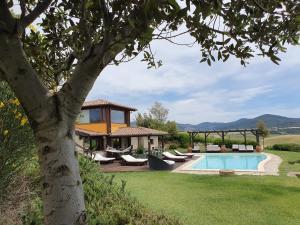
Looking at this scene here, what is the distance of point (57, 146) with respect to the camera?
8.37ft

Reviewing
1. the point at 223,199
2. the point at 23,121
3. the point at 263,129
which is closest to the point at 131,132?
the point at 223,199

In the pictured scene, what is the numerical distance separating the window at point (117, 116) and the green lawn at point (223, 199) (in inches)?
802

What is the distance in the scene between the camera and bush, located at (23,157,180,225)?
546 centimetres

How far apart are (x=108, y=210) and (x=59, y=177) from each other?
3648mm

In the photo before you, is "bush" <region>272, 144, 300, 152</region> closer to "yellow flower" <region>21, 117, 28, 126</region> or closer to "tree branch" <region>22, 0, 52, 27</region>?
"yellow flower" <region>21, 117, 28, 126</region>

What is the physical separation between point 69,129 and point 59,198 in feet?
1.64

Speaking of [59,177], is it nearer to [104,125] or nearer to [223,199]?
[223,199]

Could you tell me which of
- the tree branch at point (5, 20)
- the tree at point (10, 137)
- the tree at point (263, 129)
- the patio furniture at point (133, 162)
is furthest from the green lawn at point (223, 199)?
the tree at point (263, 129)

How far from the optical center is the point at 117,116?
131ft

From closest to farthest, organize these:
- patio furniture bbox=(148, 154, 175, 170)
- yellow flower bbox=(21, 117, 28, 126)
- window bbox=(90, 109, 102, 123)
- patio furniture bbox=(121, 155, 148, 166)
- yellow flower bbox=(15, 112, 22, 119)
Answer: yellow flower bbox=(21, 117, 28, 126) → yellow flower bbox=(15, 112, 22, 119) → patio furniture bbox=(148, 154, 175, 170) → patio furniture bbox=(121, 155, 148, 166) → window bbox=(90, 109, 102, 123)

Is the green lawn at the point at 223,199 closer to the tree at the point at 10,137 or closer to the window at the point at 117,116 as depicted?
the tree at the point at 10,137

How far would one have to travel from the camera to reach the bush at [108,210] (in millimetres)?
5461

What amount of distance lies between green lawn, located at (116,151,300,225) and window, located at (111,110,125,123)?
20378 millimetres

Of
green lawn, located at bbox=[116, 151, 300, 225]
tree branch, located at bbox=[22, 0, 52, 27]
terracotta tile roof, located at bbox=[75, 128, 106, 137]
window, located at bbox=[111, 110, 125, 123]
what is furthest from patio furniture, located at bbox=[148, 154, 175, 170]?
tree branch, located at bbox=[22, 0, 52, 27]
